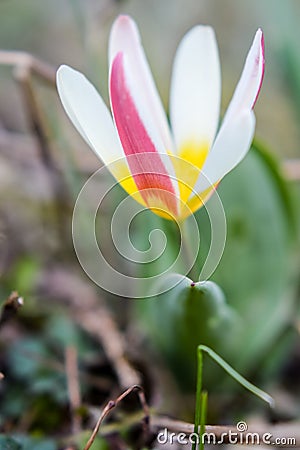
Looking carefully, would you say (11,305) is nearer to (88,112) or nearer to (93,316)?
(88,112)

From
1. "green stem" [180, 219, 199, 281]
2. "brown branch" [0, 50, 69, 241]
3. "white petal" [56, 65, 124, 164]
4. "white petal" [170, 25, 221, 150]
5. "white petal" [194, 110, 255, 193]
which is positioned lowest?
"green stem" [180, 219, 199, 281]

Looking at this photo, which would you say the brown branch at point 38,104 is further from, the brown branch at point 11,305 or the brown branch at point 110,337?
the brown branch at point 11,305

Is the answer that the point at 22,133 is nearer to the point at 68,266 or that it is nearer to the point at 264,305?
the point at 68,266

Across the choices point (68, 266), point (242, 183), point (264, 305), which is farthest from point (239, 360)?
point (68, 266)

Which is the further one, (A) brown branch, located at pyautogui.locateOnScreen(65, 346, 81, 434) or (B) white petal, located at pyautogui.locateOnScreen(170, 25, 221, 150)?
(A) brown branch, located at pyautogui.locateOnScreen(65, 346, 81, 434)

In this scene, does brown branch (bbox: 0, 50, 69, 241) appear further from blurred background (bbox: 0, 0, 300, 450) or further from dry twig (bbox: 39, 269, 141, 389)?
dry twig (bbox: 39, 269, 141, 389)

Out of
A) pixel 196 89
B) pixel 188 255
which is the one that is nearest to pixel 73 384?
pixel 188 255

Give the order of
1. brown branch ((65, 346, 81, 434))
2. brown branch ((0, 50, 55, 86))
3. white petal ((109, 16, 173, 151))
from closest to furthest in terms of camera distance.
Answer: white petal ((109, 16, 173, 151))
brown branch ((65, 346, 81, 434))
brown branch ((0, 50, 55, 86))

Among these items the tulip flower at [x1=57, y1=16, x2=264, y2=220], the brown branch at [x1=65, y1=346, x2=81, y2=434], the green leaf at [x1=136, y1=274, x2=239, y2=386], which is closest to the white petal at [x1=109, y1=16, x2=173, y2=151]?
the tulip flower at [x1=57, y1=16, x2=264, y2=220]

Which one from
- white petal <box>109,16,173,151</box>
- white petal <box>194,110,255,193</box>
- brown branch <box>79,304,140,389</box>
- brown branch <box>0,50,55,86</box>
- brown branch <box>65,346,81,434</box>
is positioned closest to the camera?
white petal <box>194,110,255,193</box>
